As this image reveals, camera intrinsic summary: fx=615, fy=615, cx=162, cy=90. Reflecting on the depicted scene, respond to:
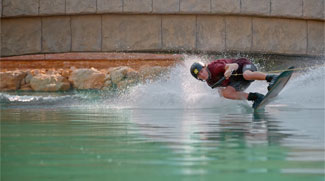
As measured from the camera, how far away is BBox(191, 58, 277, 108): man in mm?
9344

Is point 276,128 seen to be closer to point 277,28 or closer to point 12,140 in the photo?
point 12,140

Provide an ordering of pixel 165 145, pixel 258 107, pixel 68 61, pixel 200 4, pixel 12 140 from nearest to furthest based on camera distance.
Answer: pixel 165 145, pixel 12 140, pixel 258 107, pixel 200 4, pixel 68 61

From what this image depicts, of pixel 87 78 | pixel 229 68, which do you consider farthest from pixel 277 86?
pixel 87 78

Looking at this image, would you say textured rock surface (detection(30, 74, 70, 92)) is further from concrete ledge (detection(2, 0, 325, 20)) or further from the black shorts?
the black shorts

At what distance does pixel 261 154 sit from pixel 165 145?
2.74ft

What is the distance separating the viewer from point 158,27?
1775 centimetres

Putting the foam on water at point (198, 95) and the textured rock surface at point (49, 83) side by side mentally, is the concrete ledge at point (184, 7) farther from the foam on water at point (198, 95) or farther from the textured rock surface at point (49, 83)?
the textured rock surface at point (49, 83)

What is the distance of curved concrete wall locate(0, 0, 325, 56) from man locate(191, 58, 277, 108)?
787cm

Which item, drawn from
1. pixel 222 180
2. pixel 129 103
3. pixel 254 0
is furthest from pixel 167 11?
pixel 222 180

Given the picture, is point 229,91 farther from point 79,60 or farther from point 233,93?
point 79,60

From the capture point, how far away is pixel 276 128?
19.5 ft

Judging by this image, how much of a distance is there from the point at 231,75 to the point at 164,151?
5622 millimetres

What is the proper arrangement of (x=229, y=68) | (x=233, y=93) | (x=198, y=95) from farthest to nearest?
1. (x=198, y=95)
2. (x=233, y=93)
3. (x=229, y=68)

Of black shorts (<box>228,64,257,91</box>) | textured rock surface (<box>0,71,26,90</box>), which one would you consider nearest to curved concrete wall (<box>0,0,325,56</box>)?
textured rock surface (<box>0,71,26,90</box>)
